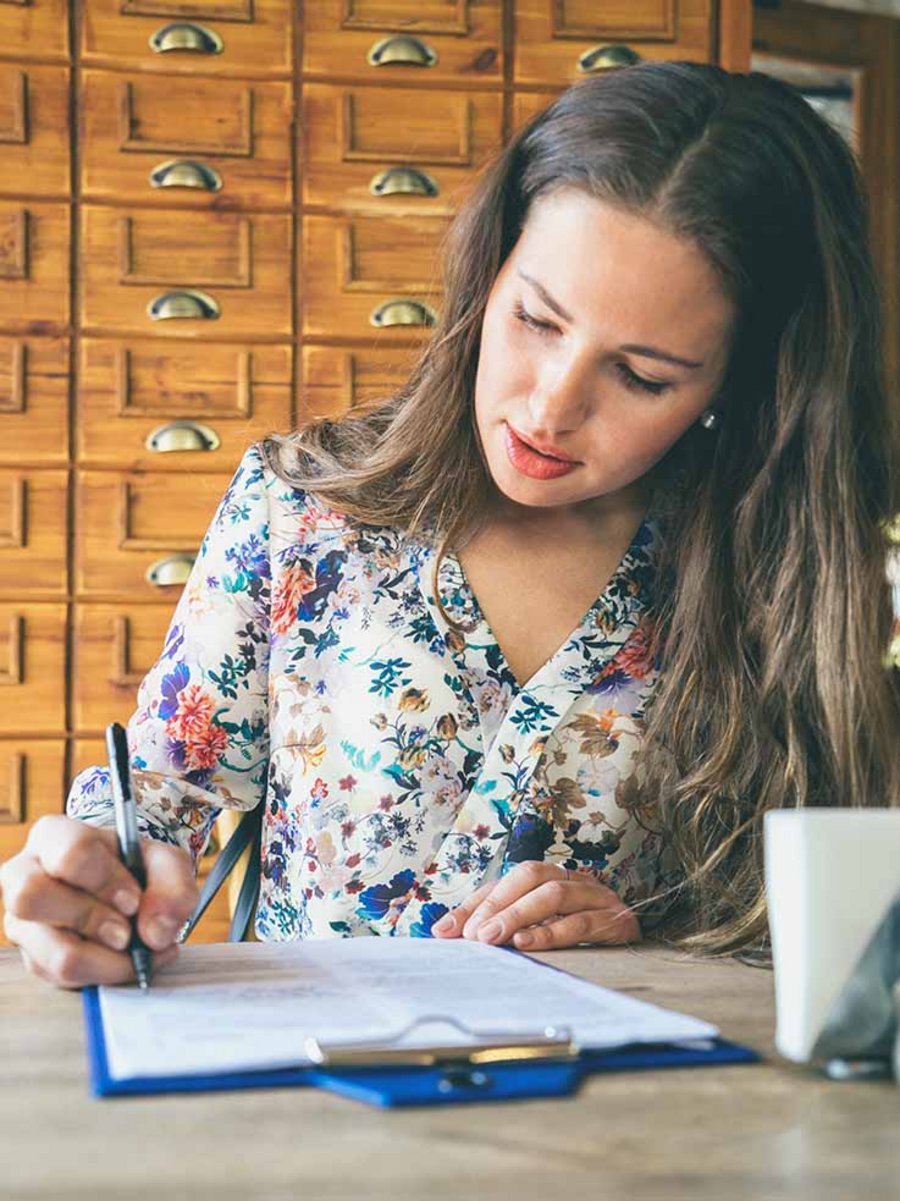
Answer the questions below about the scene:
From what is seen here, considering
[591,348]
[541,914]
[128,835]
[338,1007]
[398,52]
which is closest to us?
[338,1007]

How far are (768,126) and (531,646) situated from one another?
1.58 ft

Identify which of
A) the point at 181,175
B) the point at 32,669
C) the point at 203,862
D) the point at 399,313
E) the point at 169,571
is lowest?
the point at 203,862

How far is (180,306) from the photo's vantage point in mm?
2828

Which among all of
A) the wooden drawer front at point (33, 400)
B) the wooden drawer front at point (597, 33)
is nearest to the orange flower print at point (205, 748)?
the wooden drawer front at point (33, 400)

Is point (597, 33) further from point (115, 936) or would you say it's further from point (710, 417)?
point (115, 936)

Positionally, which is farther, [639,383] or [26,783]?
[26,783]

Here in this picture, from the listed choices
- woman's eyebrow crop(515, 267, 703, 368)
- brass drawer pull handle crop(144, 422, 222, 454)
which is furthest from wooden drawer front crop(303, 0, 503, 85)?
woman's eyebrow crop(515, 267, 703, 368)

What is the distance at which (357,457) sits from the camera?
1427 mm

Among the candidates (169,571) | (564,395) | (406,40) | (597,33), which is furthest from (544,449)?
(597,33)

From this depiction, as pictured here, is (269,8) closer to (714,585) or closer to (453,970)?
(714,585)

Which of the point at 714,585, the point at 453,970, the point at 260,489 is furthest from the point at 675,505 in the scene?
the point at 453,970

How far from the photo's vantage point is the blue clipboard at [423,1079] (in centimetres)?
62

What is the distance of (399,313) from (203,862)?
1.09 meters

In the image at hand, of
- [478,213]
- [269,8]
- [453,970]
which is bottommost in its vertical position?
[453,970]
